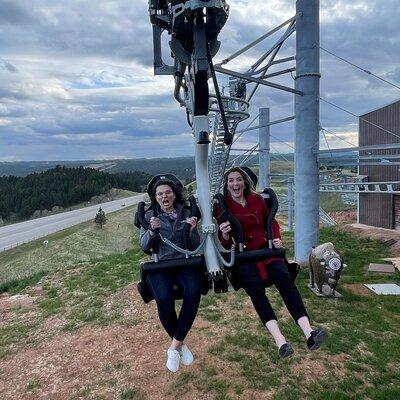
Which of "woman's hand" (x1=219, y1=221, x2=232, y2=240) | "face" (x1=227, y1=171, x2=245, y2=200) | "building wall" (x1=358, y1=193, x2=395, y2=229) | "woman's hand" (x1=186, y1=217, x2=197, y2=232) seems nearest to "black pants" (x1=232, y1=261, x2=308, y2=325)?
"woman's hand" (x1=219, y1=221, x2=232, y2=240)

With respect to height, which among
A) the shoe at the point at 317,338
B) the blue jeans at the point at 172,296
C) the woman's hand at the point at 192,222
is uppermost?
the woman's hand at the point at 192,222

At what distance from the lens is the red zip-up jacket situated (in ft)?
14.2

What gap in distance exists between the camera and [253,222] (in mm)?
4391

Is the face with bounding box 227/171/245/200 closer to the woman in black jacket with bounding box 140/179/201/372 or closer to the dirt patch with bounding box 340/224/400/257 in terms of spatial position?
the woman in black jacket with bounding box 140/179/201/372

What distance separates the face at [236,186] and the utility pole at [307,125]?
6.20 metres

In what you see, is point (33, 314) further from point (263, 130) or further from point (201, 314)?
point (263, 130)

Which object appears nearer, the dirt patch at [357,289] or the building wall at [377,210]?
the dirt patch at [357,289]

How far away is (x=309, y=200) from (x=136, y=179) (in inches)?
4577

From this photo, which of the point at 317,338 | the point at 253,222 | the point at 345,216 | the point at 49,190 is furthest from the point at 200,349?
the point at 49,190

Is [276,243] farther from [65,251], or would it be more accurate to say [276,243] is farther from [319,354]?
[65,251]

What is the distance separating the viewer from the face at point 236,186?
4480 millimetres


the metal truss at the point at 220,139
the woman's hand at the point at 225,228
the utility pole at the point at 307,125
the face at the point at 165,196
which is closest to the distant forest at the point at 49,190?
the metal truss at the point at 220,139

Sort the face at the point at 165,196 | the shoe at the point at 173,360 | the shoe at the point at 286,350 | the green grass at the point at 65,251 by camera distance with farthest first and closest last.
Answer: the green grass at the point at 65,251 < the face at the point at 165,196 < the shoe at the point at 173,360 < the shoe at the point at 286,350

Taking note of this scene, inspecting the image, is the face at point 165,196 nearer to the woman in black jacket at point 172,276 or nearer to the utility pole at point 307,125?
the woman in black jacket at point 172,276
